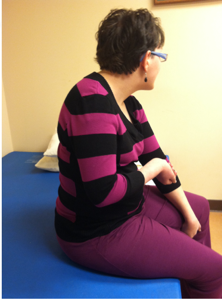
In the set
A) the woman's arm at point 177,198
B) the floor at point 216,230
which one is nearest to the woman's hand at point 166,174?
the woman's arm at point 177,198

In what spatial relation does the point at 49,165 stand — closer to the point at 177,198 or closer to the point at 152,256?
the point at 177,198

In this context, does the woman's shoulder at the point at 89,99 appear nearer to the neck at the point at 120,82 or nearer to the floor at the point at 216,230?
the neck at the point at 120,82

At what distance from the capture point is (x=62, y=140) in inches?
29.3

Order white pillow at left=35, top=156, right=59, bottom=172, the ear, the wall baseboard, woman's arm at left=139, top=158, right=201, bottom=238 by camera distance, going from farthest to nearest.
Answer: the wall baseboard
white pillow at left=35, top=156, right=59, bottom=172
woman's arm at left=139, top=158, right=201, bottom=238
the ear

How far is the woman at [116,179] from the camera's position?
2.20 ft

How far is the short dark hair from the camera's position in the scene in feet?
2.44

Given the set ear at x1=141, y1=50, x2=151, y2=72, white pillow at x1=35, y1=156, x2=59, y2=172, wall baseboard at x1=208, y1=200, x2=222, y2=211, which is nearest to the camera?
ear at x1=141, y1=50, x2=151, y2=72

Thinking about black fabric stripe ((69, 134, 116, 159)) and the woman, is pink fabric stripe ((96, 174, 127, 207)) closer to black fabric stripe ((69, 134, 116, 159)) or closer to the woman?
the woman

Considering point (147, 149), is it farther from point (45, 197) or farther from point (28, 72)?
point (28, 72)

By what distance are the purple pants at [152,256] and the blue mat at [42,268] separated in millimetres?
39

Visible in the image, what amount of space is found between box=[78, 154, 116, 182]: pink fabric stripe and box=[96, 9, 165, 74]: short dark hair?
0.33 metres

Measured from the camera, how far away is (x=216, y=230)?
1.65 meters

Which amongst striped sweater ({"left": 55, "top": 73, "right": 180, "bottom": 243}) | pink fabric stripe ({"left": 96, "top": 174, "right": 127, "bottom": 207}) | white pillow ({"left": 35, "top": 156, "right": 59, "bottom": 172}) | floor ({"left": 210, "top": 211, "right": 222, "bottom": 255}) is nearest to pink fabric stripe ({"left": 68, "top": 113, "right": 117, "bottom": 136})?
striped sweater ({"left": 55, "top": 73, "right": 180, "bottom": 243})

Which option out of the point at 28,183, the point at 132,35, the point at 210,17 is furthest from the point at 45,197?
the point at 210,17
